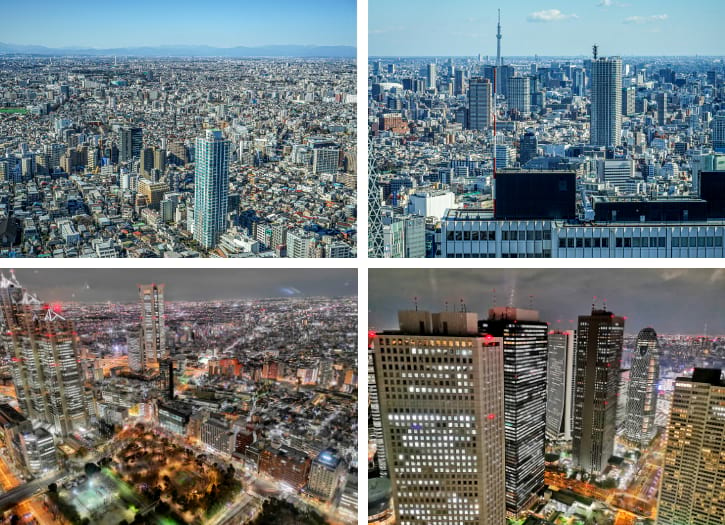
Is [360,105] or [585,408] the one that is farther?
[585,408]

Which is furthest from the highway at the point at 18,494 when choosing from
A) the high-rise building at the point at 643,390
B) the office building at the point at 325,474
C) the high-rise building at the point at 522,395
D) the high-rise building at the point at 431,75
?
the high-rise building at the point at 643,390

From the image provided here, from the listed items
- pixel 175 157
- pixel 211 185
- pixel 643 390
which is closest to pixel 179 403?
pixel 211 185

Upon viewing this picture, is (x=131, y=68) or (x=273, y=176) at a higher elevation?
→ (x=131, y=68)

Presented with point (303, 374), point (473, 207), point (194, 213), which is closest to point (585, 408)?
point (473, 207)

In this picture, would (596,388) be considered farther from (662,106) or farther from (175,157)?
(175,157)

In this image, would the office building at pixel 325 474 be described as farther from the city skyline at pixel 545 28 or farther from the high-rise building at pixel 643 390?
the city skyline at pixel 545 28

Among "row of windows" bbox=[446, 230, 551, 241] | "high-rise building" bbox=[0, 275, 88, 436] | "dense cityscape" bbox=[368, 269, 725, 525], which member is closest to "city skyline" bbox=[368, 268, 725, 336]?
"dense cityscape" bbox=[368, 269, 725, 525]

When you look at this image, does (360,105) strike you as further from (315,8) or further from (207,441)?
(207,441)
